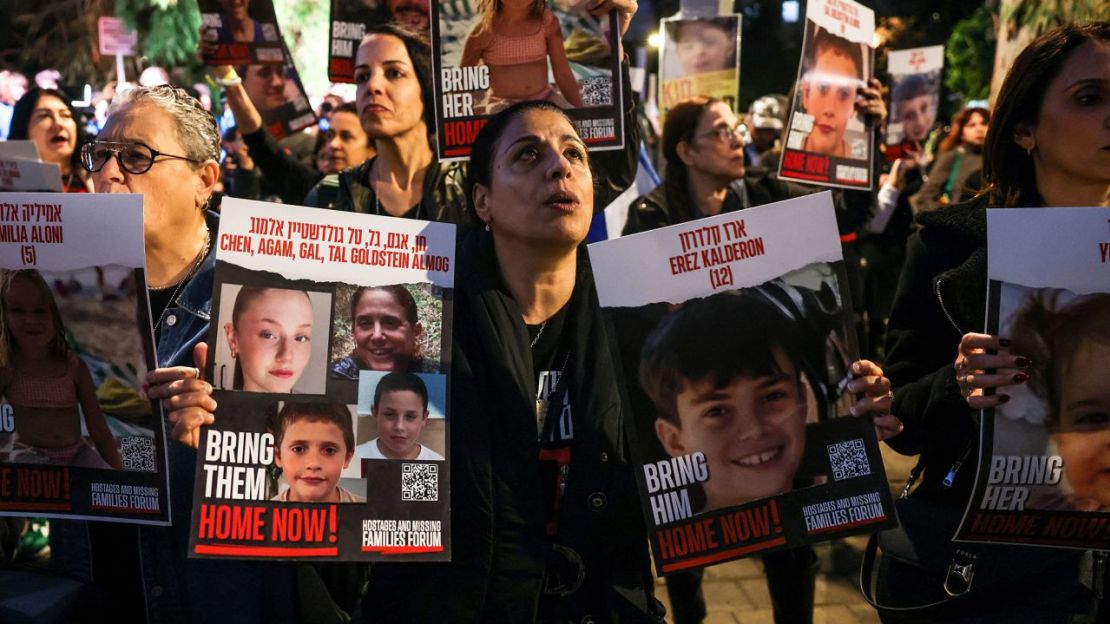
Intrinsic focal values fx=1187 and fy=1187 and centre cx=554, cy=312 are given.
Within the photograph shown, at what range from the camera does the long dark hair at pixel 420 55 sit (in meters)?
4.03

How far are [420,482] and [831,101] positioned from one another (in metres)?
2.88

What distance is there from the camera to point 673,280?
230 cm

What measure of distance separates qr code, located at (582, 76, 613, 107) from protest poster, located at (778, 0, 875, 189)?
Answer: 1.38m

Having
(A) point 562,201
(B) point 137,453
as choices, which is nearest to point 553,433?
(A) point 562,201

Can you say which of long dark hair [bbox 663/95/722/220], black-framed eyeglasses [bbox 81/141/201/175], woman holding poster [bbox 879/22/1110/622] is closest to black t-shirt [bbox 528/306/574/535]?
woman holding poster [bbox 879/22/1110/622]

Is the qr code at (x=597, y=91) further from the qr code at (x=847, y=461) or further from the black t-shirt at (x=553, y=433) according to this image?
the qr code at (x=847, y=461)

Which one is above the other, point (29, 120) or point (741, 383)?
point (29, 120)

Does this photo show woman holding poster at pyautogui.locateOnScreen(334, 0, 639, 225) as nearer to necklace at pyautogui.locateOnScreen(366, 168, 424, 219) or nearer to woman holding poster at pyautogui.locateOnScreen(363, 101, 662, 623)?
necklace at pyautogui.locateOnScreen(366, 168, 424, 219)

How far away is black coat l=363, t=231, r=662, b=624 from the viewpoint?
2.37 m

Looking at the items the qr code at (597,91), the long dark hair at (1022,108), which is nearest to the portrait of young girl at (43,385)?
the qr code at (597,91)

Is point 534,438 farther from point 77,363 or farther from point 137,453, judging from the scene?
point 77,363

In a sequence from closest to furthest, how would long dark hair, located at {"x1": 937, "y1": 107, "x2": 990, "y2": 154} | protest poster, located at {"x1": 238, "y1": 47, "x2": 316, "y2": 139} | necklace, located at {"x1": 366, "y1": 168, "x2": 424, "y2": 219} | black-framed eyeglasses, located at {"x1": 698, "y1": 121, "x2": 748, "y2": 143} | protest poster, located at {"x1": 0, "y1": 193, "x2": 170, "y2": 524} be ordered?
protest poster, located at {"x1": 0, "y1": 193, "x2": 170, "y2": 524} → necklace, located at {"x1": 366, "y1": 168, "x2": 424, "y2": 219} → black-framed eyeglasses, located at {"x1": 698, "y1": 121, "x2": 748, "y2": 143} → protest poster, located at {"x1": 238, "y1": 47, "x2": 316, "y2": 139} → long dark hair, located at {"x1": 937, "y1": 107, "x2": 990, "y2": 154}

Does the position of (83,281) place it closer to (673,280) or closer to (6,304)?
(6,304)

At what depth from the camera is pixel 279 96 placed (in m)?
5.55
